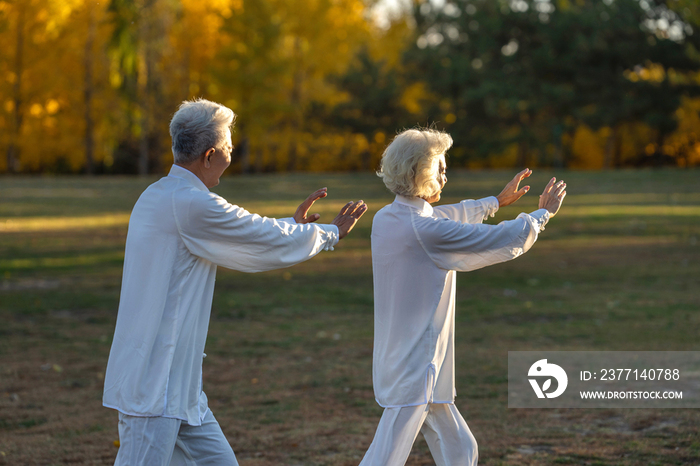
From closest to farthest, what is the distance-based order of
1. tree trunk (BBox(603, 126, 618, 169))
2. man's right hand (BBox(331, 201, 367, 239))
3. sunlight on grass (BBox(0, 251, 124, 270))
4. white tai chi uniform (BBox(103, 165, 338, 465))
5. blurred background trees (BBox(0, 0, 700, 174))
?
white tai chi uniform (BBox(103, 165, 338, 465))
man's right hand (BBox(331, 201, 367, 239))
sunlight on grass (BBox(0, 251, 124, 270))
blurred background trees (BBox(0, 0, 700, 174))
tree trunk (BBox(603, 126, 618, 169))

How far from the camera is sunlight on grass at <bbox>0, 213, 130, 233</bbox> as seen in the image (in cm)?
1855

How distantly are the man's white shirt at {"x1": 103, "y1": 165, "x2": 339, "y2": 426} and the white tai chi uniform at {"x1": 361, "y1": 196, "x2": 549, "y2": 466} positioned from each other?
65 cm

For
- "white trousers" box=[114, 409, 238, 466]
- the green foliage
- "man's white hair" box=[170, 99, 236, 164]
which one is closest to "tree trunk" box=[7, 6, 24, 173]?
the green foliage

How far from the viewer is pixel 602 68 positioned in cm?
3591

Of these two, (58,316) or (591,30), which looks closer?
(58,316)

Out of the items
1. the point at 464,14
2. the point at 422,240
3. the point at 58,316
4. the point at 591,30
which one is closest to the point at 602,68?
the point at 591,30

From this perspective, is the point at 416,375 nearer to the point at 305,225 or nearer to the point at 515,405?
the point at 305,225

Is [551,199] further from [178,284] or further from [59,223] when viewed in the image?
[59,223]

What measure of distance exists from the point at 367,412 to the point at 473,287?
6.16m

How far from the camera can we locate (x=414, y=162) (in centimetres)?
376

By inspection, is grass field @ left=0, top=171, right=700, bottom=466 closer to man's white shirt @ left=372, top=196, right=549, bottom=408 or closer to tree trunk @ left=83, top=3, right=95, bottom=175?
man's white shirt @ left=372, top=196, right=549, bottom=408

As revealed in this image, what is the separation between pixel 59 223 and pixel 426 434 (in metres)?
17.2

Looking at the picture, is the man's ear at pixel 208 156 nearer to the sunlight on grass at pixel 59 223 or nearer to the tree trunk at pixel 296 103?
the sunlight on grass at pixel 59 223

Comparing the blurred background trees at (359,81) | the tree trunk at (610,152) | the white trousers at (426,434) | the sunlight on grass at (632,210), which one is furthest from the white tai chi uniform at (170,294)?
the tree trunk at (610,152)
